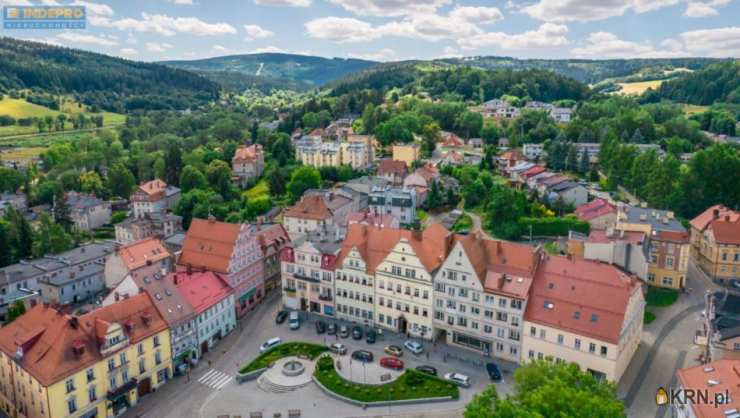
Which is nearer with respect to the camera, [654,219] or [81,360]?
[81,360]

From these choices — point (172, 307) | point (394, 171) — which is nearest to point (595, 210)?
point (394, 171)

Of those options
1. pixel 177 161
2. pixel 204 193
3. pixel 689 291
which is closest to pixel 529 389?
pixel 689 291

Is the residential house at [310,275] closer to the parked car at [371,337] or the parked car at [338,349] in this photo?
the parked car at [371,337]

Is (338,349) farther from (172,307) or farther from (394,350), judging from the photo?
(172,307)

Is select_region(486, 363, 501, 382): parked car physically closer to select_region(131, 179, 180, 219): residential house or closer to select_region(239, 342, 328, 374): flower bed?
select_region(239, 342, 328, 374): flower bed

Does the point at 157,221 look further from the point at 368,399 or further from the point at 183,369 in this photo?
the point at 368,399

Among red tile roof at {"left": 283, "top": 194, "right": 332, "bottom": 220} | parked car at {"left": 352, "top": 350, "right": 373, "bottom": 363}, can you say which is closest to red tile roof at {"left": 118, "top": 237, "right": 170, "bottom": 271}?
red tile roof at {"left": 283, "top": 194, "right": 332, "bottom": 220}
